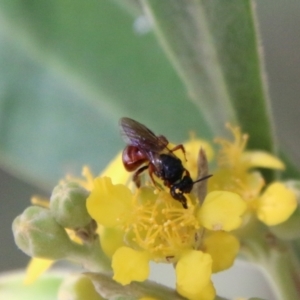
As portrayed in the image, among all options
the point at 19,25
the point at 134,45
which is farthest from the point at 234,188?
the point at 19,25

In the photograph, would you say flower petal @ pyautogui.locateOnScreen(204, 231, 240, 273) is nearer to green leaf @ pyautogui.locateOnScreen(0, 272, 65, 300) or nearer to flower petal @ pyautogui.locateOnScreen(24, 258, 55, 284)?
flower petal @ pyautogui.locateOnScreen(24, 258, 55, 284)

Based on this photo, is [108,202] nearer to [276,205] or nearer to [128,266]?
[128,266]

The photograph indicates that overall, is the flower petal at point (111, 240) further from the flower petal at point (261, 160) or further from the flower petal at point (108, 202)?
the flower petal at point (261, 160)

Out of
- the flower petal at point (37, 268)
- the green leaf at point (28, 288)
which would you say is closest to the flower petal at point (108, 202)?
the flower petal at point (37, 268)

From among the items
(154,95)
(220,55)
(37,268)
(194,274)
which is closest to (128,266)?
(194,274)

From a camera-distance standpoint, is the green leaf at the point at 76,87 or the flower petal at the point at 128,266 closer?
the flower petal at the point at 128,266

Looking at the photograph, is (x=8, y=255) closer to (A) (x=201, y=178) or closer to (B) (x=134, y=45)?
(B) (x=134, y=45)
